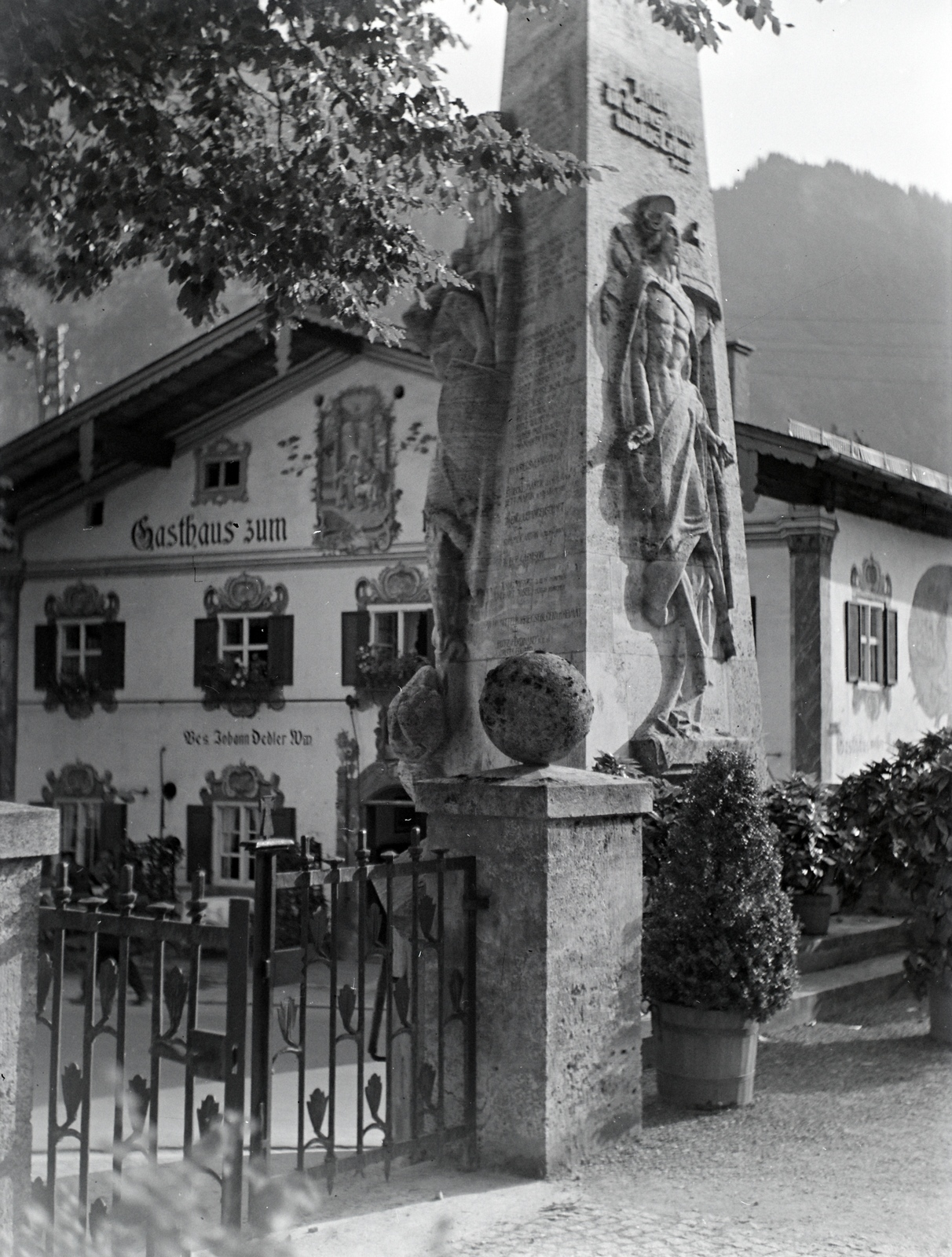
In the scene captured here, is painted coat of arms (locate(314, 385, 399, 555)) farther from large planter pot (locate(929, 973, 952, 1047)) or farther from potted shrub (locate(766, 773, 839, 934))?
large planter pot (locate(929, 973, 952, 1047))

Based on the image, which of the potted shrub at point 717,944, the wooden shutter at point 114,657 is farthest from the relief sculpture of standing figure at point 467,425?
the wooden shutter at point 114,657

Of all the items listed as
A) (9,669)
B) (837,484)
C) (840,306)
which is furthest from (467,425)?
(840,306)

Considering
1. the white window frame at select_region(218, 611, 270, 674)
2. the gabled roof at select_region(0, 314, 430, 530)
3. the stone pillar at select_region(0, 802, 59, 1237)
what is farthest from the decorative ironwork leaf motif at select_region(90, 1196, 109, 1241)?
the white window frame at select_region(218, 611, 270, 674)

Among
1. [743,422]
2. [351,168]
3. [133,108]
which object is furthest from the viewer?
[743,422]

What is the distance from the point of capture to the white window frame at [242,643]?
20.3 metres

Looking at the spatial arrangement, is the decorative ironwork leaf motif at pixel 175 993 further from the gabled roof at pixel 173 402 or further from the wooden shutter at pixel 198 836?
the wooden shutter at pixel 198 836

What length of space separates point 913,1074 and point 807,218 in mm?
15300

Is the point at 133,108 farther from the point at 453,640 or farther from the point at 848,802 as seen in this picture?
the point at 848,802

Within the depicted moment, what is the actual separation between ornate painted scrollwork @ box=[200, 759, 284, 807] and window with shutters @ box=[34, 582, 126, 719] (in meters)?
2.32

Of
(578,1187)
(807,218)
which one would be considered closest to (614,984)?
(578,1187)

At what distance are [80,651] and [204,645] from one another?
9.05 feet

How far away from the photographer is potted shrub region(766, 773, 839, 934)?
8.53m

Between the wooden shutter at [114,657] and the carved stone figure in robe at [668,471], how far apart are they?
14.3 m

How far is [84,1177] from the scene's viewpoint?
3719 mm
